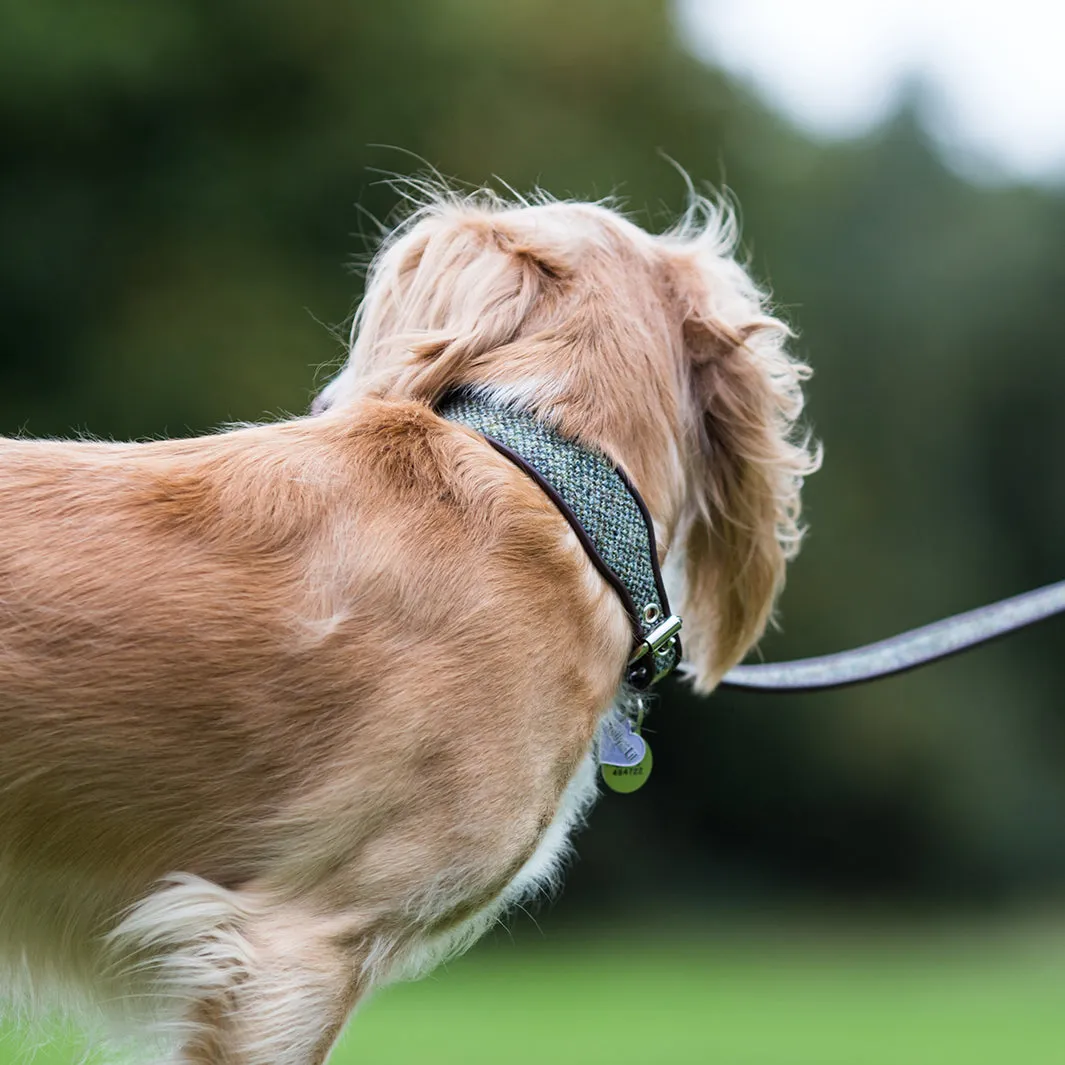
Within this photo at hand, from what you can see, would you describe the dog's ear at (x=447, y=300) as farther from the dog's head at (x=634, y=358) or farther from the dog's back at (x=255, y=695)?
the dog's back at (x=255, y=695)

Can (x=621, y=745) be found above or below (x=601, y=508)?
below

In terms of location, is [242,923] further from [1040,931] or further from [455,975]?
[1040,931]

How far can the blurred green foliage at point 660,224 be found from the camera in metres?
15.2

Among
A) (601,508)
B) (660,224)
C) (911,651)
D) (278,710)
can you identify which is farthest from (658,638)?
(660,224)

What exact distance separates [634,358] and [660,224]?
490 inches

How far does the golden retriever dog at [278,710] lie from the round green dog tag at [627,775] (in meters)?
0.32

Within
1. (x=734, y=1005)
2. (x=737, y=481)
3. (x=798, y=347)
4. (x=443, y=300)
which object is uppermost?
(x=443, y=300)

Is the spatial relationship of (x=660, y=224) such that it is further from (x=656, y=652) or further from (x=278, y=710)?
(x=278, y=710)

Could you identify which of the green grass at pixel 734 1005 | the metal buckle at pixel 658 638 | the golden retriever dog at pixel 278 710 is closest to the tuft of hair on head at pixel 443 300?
the golden retriever dog at pixel 278 710

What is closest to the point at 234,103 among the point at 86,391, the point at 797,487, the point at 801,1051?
the point at 86,391

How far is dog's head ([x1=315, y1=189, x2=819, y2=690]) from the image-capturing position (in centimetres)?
299

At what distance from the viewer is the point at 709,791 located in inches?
734

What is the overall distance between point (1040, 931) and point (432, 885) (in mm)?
18630

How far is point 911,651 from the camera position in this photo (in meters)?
3.79
